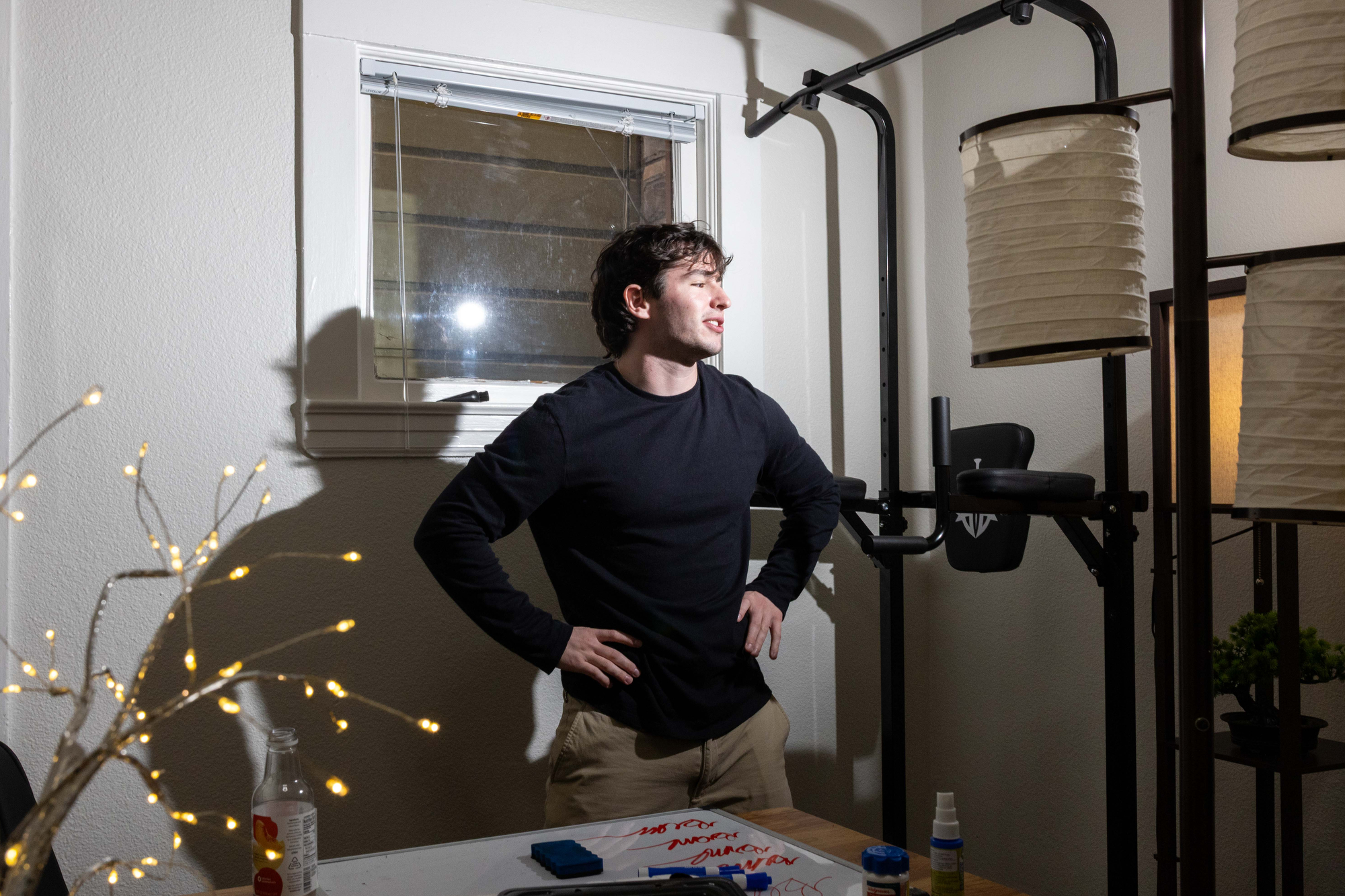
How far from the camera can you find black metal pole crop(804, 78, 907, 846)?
2223 millimetres

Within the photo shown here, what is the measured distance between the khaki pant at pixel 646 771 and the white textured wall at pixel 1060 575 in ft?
2.85

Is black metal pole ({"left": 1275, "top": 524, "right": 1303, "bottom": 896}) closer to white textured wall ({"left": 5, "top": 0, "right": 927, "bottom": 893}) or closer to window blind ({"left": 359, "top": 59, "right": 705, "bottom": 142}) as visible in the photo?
white textured wall ({"left": 5, "top": 0, "right": 927, "bottom": 893})

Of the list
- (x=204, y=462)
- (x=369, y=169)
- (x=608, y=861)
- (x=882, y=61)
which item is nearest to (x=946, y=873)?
(x=608, y=861)

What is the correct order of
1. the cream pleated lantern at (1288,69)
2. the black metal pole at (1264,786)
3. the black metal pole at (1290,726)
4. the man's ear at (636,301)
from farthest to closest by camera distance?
the man's ear at (636,301) → the black metal pole at (1264,786) → the black metal pole at (1290,726) → the cream pleated lantern at (1288,69)

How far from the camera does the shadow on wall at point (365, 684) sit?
2.04 metres

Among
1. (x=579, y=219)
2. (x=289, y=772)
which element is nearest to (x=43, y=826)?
(x=289, y=772)

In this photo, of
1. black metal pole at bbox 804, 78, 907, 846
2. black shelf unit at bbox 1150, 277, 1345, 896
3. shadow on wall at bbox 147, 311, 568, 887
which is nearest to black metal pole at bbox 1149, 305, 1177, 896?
black shelf unit at bbox 1150, 277, 1345, 896

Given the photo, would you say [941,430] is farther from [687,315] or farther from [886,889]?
[886,889]

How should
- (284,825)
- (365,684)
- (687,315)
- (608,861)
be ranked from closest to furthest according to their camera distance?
(284,825) < (608,861) < (687,315) < (365,684)

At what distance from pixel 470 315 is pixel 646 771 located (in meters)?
1.07

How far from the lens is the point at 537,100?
7.87 feet

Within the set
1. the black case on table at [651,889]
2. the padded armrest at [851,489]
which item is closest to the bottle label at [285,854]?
the black case on table at [651,889]

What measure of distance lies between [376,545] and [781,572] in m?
0.83

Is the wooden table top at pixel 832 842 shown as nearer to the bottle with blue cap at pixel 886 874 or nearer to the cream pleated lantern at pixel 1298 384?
the bottle with blue cap at pixel 886 874
